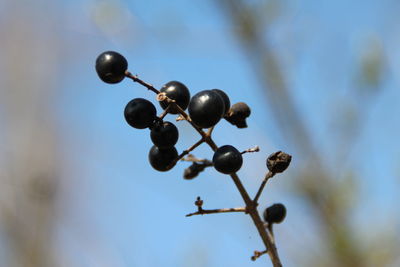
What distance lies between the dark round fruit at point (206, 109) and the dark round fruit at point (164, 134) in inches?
4.3

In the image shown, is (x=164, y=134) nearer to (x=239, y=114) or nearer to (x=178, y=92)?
(x=178, y=92)

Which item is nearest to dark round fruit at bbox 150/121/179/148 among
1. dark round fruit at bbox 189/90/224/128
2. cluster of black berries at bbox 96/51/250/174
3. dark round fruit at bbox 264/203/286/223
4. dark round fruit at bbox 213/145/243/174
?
cluster of black berries at bbox 96/51/250/174

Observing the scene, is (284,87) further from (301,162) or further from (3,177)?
(3,177)

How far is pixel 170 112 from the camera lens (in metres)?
2.28

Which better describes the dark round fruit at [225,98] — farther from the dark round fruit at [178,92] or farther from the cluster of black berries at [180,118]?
the dark round fruit at [178,92]

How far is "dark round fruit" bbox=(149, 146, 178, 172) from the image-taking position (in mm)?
2336

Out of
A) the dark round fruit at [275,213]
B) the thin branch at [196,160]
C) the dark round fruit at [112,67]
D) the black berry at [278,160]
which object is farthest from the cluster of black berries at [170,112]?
the dark round fruit at [275,213]

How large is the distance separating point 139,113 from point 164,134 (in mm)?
139

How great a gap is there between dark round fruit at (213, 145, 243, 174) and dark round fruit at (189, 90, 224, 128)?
138 mm

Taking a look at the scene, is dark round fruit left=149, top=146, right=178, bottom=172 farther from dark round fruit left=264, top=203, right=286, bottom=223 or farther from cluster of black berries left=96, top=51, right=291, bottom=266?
dark round fruit left=264, top=203, right=286, bottom=223

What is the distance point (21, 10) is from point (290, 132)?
258 inches

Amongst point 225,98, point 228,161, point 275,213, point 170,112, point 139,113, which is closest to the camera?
point 228,161

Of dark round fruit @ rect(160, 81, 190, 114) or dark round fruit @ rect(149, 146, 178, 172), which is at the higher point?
dark round fruit @ rect(160, 81, 190, 114)

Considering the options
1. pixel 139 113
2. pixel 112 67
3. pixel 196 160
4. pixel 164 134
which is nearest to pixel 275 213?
pixel 196 160
